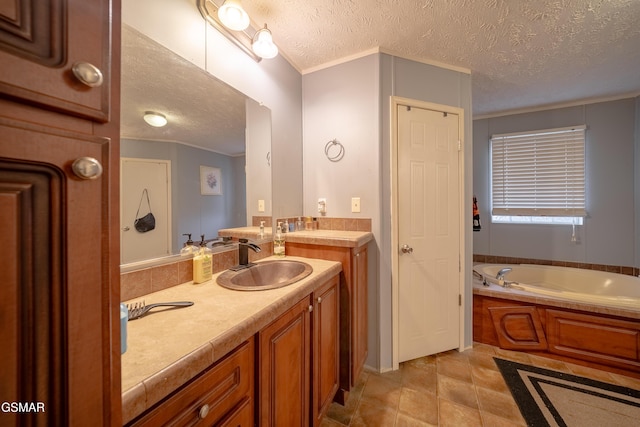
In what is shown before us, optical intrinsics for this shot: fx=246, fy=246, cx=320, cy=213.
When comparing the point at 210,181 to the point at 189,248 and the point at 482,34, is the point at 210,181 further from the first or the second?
the point at 482,34

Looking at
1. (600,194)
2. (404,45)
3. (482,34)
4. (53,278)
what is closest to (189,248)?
(53,278)

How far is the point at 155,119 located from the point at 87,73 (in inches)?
32.0

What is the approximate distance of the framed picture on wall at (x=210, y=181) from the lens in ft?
4.24

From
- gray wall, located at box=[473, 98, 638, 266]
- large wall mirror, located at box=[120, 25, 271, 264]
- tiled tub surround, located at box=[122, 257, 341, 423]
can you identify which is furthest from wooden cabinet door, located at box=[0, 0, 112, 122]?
gray wall, located at box=[473, 98, 638, 266]

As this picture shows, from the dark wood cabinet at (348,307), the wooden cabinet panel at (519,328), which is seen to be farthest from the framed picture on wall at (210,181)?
the wooden cabinet panel at (519,328)

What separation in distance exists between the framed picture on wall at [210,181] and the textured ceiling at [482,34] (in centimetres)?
101

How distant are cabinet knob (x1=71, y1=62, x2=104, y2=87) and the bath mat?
7.62 feet

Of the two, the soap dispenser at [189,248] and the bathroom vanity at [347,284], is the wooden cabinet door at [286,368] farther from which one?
the soap dispenser at [189,248]

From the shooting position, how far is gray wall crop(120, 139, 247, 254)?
1080 mm

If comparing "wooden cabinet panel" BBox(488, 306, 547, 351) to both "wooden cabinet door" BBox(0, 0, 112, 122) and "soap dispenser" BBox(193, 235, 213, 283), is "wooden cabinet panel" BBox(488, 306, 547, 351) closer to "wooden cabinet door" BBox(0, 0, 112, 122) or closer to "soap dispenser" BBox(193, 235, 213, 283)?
"soap dispenser" BBox(193, 235, 213, 283)

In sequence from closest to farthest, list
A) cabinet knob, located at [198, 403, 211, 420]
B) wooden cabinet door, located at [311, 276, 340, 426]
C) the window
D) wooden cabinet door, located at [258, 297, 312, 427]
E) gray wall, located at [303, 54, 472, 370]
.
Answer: cabinet knob, located at [198, 403, 211, 420] → wooden cabinet door, located at [258, 297, 312, 427] → wooden cabinet door, located at [311, 276, 340, 426] → gray wall, located at [303, 54, 472, 370] → the window

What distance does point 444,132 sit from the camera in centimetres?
198

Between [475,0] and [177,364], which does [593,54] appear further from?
[177,364]

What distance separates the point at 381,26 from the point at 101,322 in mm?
1989
